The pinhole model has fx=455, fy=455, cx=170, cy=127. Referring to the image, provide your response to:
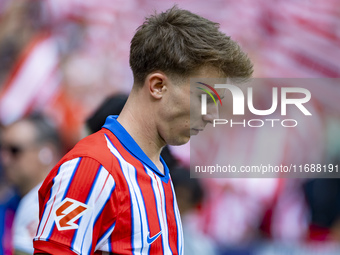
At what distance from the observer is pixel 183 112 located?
4.06ft

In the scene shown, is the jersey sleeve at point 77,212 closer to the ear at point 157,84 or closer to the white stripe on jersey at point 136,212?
the white stripe on jersey at point 136,212

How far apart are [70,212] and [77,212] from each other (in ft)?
0.05

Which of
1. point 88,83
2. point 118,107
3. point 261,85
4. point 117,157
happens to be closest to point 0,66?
point 88,83

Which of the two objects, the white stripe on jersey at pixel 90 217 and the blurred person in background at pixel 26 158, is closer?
the white stripe on jersey at pixel 90 217

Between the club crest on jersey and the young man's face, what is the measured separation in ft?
1.14

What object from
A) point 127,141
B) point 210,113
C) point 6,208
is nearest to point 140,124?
point 127,141

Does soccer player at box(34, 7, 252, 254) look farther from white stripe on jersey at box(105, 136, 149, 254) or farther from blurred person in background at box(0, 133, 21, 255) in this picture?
blurred person in background at box(0, 133, 21, 255)

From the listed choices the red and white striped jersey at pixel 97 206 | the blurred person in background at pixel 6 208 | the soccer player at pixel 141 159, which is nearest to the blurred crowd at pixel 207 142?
the blurred person in background at pixel 6 208

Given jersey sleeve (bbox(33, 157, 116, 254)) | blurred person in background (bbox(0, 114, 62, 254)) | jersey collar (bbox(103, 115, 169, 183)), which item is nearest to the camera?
jersey sleeve (bbox(33, 157, 116, 254))

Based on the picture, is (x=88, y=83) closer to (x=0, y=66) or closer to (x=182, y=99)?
(x=0, y=66)

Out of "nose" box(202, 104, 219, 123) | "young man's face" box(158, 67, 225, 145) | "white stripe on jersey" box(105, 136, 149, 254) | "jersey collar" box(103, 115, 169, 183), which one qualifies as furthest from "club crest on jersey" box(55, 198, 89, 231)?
"nose" box(202, 104, 219, 123)

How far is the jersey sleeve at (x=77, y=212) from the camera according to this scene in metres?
→ 1.01

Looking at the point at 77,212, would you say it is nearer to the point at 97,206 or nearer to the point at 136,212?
the point at 97,206

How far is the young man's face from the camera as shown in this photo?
1.23m
